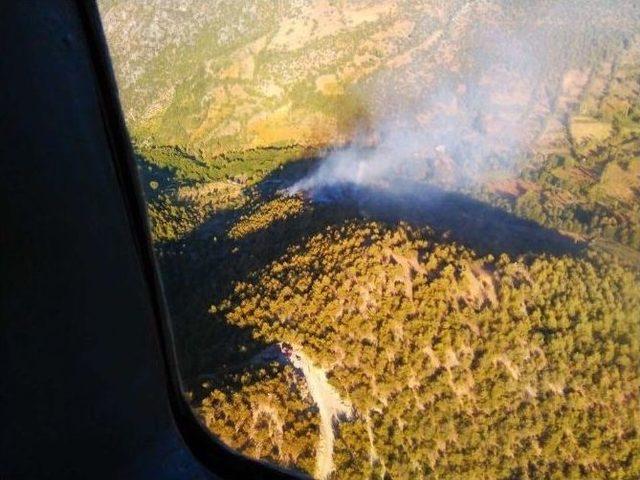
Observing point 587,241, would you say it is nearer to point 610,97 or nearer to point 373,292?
point 373,292

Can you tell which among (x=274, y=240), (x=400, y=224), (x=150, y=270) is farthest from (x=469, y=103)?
(x=150, y=270)

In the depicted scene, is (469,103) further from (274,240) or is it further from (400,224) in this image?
(274,240)

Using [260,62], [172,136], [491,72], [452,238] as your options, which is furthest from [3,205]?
[491,72]

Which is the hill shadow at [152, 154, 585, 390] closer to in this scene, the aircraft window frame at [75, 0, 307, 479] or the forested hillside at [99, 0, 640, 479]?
the forested hillside at [99, 0, 640, 479]

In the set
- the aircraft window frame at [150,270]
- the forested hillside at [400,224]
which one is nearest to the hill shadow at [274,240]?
the forested hillside at [400,224]

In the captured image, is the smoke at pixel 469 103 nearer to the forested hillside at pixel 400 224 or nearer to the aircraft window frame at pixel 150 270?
the forested hillside at pixel 400 224

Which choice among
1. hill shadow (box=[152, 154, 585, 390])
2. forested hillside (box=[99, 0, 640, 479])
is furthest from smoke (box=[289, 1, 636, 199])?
hill shadow (box=[152, 154, 585, 390])
